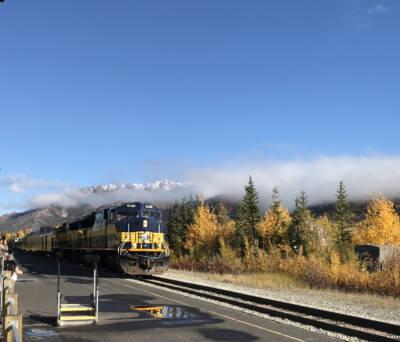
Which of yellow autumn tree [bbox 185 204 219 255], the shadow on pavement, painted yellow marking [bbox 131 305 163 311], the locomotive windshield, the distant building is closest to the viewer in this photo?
the shadow on pavement

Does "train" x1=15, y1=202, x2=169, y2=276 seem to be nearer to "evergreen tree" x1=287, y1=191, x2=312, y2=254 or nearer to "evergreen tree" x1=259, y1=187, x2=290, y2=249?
"evergreen tree" x1=287, y1=191, x2=312, y2=254

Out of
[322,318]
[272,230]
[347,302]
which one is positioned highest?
[272,230]

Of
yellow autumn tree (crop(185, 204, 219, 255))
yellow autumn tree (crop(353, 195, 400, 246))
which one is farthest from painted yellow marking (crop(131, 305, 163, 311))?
yellow autumn tree (crop(353, 195, 400, 246))

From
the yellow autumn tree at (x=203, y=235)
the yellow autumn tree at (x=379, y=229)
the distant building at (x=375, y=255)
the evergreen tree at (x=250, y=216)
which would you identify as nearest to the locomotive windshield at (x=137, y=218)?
the distant building at (x=375, y=255)

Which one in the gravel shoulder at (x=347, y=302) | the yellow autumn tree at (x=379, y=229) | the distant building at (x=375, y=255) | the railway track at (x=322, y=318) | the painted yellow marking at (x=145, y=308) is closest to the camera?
the railway track at (x=322, y=318)

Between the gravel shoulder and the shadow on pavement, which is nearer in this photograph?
the shadow on pavement

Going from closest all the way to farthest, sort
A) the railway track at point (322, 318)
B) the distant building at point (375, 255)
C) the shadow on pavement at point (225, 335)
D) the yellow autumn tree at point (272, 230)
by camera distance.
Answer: the shadow on pavement at point (225, 335) → the railway track at point (322, 318) → the distant building at point (375, 255) → the yellow autumn tree at point (272, 230)

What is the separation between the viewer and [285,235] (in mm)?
59031

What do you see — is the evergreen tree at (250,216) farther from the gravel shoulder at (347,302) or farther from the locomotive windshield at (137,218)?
the gravel shoulder at (347,302)

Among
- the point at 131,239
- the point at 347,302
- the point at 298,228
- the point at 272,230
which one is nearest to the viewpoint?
the point at 347,302

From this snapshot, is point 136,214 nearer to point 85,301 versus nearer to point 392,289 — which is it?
point 85,301

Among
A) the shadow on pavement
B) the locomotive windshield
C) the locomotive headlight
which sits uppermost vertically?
the locomotive windshield

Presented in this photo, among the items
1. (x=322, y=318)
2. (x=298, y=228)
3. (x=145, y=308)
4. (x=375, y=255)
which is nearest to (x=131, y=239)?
(x=145, y=308)

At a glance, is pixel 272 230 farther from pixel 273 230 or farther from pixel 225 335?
pixel 225 335
